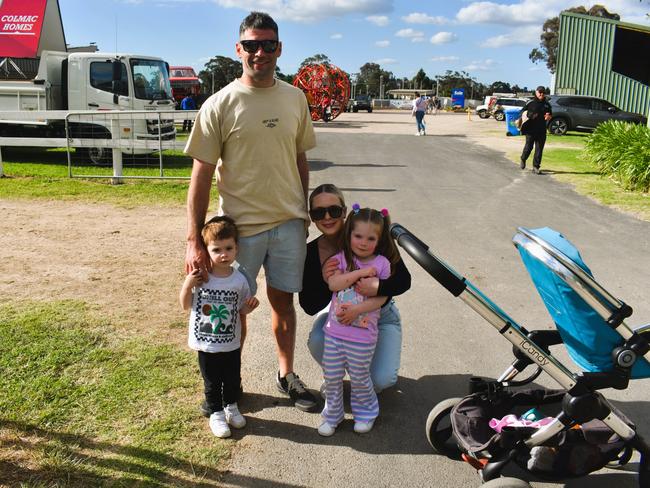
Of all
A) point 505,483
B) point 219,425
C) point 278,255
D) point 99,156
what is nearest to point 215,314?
point 278,255

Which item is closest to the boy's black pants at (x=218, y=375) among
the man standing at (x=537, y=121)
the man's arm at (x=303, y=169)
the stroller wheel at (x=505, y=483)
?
the man's arm at (x=303, y=169)

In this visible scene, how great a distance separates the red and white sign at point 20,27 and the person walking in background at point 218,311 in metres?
14.4

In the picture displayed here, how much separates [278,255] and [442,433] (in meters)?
1.33

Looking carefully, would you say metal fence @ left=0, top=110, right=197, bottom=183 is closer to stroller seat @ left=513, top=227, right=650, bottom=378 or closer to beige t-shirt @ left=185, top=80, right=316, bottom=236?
beige t-shirt @ left=185, top=80, right=316, bottom=236

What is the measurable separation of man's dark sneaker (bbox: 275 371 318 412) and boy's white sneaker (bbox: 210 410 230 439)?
0.48 metres

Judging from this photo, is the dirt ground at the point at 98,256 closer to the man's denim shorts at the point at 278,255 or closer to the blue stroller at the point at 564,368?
the man's denim shorts at the point at 278,255

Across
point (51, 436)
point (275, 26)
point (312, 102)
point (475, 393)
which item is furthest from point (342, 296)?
point (312, 102)

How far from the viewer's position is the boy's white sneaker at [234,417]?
3305 millimetres

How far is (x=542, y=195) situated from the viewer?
10.9m

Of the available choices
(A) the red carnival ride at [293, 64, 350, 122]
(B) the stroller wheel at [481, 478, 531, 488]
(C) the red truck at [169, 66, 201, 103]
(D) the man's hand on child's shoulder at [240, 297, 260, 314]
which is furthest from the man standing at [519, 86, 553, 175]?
(C) the red truck at [169, 66, 201, 103]

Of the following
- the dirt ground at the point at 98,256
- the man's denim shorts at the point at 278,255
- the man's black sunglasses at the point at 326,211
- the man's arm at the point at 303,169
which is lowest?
the dirt ground at the point at 98,256

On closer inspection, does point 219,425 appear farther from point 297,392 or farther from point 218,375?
point 297,392

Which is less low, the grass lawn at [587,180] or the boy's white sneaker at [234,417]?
the grass lawn at [587,180]

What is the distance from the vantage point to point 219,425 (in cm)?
321
